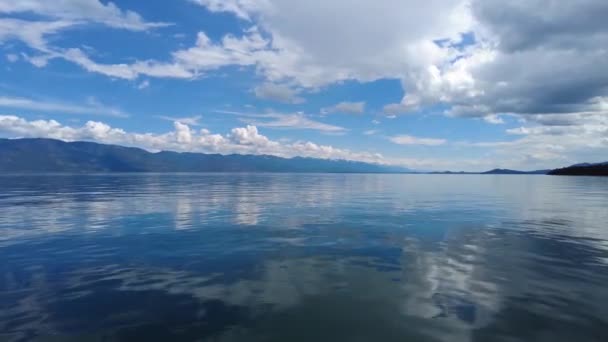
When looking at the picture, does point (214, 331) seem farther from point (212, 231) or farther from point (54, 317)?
point (212, 231)

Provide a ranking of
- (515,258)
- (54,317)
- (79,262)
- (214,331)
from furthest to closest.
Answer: (515,258) → (79,262) → (54,317) → (214,331)

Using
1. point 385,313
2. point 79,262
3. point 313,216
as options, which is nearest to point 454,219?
point 313,216

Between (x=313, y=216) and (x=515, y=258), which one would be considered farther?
(x=313, y=216)

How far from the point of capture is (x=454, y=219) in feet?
115

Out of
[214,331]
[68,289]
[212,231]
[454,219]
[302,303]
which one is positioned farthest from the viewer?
[454,219]

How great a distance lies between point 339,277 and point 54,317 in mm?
11847

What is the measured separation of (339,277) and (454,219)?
23.9 metres

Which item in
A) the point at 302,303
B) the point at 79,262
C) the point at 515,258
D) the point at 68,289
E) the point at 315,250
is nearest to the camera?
the point at 302,303

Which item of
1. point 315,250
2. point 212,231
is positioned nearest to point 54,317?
point 315,250

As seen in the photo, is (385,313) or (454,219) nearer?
(385,313)

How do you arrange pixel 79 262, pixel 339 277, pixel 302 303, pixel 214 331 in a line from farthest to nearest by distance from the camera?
pixel 79 262 → pixel 339 277 → pixel 302 303 → pixel 214 331

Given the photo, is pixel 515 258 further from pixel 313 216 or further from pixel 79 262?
pixel 79 262

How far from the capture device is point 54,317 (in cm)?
1180

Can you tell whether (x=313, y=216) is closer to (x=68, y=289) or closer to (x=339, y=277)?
(x=339, y=277)
